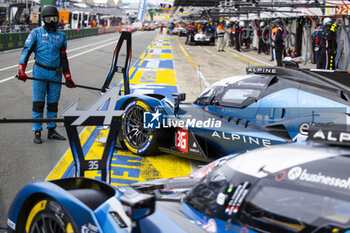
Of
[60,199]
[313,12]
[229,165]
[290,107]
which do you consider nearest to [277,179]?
[229,165]

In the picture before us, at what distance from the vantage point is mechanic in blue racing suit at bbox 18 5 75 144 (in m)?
7.38

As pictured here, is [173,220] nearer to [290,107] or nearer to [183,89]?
[290,107]

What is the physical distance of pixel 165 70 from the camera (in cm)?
2061

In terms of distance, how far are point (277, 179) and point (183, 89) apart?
39.3ft

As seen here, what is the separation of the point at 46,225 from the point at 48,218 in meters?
0.05

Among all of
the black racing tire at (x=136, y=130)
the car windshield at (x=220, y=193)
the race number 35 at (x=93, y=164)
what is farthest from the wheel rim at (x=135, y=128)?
the car windshield at (x=220, y=193)

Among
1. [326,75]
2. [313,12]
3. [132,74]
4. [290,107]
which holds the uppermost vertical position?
[313,12]

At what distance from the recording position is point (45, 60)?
7473 mm

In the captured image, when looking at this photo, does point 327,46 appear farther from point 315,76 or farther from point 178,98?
point 178,98

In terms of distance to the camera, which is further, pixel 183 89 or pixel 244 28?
pixel 244 28

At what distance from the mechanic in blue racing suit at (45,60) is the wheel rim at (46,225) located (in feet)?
A: 14.3

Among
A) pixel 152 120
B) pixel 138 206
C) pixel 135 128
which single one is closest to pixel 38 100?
pixel 135 128

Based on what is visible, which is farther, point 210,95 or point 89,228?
point 210,95

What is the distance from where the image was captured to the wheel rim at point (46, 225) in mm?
3018
